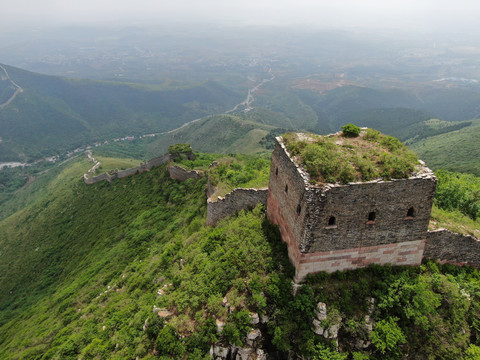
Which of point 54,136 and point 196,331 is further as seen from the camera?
point 54,136

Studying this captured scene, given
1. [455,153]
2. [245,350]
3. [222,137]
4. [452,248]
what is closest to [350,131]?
[452,248]

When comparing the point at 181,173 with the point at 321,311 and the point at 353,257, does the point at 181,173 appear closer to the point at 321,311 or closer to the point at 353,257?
the point at 353,257

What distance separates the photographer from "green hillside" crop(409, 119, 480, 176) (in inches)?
2790

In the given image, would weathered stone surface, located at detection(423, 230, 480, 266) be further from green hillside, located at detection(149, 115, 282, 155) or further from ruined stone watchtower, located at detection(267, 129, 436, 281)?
green hillside, located at detection(149, 115, 282, 155)

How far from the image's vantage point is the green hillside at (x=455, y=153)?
7088 cm

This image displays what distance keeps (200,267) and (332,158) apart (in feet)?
29.9

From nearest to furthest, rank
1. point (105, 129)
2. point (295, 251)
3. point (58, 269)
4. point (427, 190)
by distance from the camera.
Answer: point (427, 190), point (295, 251), point (58, 269), point (105, 129)

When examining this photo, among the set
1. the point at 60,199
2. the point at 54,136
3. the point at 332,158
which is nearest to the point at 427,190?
the point at 332,158

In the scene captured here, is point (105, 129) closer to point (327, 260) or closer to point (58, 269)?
point (58, 269)

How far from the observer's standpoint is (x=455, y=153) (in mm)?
83938

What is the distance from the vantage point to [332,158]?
1263 centimetres

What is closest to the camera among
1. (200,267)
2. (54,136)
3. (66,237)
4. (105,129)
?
(200,267)

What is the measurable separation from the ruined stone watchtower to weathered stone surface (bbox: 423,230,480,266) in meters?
1.03

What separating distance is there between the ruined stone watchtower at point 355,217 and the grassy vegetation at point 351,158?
0.11 metres
